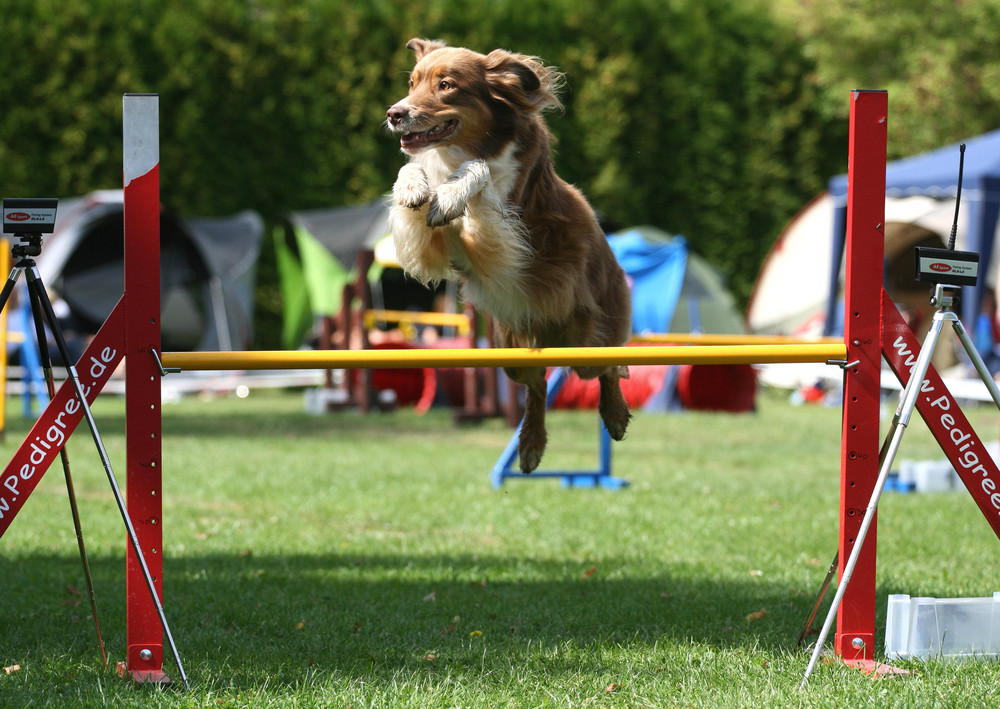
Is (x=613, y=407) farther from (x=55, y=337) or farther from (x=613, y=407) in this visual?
(x=55, y=337)

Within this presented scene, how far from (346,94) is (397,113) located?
12.6 metres

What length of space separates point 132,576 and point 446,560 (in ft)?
7.02

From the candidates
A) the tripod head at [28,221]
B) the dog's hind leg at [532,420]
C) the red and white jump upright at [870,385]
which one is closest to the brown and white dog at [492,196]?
the dog's hind leg at [532,420]

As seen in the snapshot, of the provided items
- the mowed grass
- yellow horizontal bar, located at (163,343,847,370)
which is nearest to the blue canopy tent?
the mowed grass

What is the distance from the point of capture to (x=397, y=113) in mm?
3020

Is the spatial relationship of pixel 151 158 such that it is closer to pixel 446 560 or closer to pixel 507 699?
pixel 507 699

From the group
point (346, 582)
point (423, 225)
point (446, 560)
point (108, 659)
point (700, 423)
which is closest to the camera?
point (423, 225)

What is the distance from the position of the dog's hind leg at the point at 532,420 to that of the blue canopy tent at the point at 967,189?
7489mm

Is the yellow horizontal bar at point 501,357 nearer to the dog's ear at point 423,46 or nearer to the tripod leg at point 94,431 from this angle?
the tripod leg at point 94,431

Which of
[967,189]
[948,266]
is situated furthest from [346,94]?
[948,266]

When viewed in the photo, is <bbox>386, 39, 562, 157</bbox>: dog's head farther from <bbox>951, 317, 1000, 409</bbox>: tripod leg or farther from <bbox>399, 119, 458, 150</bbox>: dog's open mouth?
<bbox>951, 317, 1000, 409</bbox>: tripod leg

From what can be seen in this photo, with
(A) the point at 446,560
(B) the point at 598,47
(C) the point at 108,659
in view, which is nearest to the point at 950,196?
(B) the point at 598,47

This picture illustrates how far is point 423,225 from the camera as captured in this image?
3205 mm

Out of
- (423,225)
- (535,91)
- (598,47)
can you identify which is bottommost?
(423,225)
